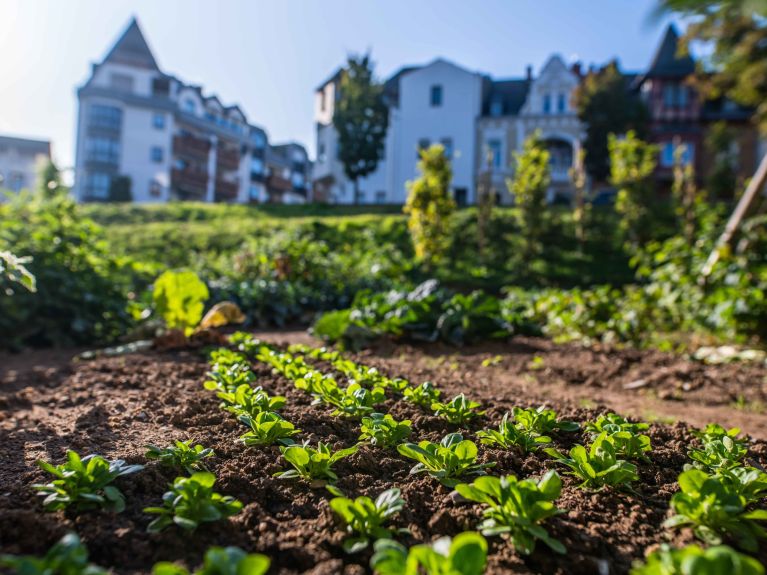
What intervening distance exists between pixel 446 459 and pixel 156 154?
1903 inches

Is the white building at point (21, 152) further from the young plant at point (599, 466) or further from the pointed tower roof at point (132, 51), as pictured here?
the young plant at point (599, 466)

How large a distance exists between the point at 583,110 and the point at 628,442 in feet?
99.1

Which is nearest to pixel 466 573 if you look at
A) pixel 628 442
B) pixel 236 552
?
pixel 236 552

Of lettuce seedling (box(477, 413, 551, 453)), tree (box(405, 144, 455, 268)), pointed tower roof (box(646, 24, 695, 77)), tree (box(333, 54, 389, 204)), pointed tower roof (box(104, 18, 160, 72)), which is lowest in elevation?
lettuce seedling (box(477, 413, 551, 453))

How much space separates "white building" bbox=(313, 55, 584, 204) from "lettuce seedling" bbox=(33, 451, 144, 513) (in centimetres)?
3251

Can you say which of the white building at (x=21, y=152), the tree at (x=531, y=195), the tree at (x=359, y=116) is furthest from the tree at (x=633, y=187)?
the white building at (x=21, y=152)

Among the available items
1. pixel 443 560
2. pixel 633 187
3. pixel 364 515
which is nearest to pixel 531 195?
pixel 633 187

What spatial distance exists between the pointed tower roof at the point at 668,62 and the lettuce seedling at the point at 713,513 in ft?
128

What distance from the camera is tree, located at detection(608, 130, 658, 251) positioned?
14320 millimetres

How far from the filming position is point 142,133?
148ft

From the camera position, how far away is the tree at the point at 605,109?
28.8 metres

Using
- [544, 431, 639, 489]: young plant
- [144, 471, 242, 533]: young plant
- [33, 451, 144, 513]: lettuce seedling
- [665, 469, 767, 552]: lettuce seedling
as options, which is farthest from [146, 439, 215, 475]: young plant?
[665, 469, 767, 552]: lettuce seedling

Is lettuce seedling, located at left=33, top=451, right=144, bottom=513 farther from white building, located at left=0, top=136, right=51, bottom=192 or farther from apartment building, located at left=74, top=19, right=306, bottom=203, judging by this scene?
white building, located at left=0, top=136, right=51, bottom=192

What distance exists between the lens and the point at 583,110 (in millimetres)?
29125
